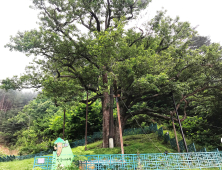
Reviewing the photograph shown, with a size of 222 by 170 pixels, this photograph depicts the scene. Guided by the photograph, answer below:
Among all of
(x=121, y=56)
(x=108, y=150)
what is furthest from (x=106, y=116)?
(x=121, y=56)

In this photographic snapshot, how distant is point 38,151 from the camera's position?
52.2 feet

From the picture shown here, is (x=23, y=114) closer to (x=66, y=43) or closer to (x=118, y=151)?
(x=66, y=43)

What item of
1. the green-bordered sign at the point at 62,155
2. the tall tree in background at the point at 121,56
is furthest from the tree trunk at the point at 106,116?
the green-bordered sign at the point at 62,155

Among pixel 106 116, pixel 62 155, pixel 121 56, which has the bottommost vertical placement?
pixel 62 155

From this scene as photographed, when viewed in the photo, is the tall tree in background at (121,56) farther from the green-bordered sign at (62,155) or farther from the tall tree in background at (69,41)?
the green-bordered sign at (62,155)

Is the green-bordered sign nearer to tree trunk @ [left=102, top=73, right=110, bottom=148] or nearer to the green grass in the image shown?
the green grass

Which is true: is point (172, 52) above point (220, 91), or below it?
above

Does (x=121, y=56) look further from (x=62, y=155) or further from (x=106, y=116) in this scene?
(x=62, y=155)

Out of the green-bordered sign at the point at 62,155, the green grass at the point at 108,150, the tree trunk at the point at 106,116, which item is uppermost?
the tree trunk at the point at 106,116

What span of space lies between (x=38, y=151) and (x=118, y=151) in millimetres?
11231

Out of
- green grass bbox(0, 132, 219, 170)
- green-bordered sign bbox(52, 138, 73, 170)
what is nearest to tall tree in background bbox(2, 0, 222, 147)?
green grass bbox(0, 132, 219, 170)

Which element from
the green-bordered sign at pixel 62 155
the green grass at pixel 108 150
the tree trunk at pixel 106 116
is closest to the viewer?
the green-bordered sign at pixel 62 155

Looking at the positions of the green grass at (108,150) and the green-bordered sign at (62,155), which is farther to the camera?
the green grass at (108,150)

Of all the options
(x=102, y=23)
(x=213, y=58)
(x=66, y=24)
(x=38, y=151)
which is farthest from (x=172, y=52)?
(x=38, y=151)
